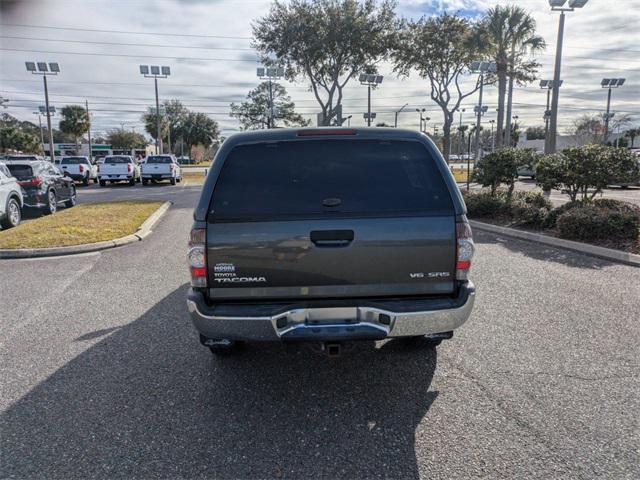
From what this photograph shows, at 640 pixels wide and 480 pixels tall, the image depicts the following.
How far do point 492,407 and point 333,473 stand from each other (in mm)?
1340

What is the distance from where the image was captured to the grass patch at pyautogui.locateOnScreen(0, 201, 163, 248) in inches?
359

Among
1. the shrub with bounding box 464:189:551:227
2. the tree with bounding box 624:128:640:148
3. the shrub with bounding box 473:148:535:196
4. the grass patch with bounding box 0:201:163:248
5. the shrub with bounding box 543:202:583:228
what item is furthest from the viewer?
the tree with bounding box 624:128:640:148

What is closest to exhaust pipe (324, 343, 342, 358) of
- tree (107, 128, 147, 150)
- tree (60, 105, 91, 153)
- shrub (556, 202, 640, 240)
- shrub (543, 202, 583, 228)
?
shrub (556, 202, 640, 240)

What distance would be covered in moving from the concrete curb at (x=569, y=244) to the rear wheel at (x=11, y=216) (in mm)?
11369

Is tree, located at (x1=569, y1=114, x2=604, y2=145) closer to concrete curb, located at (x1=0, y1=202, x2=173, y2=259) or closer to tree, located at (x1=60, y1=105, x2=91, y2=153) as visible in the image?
concrete curb, located at (x1=0, y1=202, x2=173, y2=259)

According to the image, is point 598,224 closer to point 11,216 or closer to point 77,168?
point 11,216

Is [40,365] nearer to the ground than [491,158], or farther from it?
nearer to the ground

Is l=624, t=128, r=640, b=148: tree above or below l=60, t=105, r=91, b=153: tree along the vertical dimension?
below

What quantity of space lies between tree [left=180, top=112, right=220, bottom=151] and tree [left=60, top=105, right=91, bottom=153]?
57.1 feet

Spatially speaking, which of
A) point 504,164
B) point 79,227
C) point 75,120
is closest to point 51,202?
point 79,227

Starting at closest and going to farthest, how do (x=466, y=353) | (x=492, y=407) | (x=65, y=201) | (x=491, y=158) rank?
(x=492, y=407) < (x=466, y=353) < (x=491, y=158) < (x=65, y=201)

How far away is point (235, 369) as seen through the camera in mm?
3961

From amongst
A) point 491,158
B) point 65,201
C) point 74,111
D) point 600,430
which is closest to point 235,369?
point 600,430

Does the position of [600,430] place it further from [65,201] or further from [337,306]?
[65,201]
